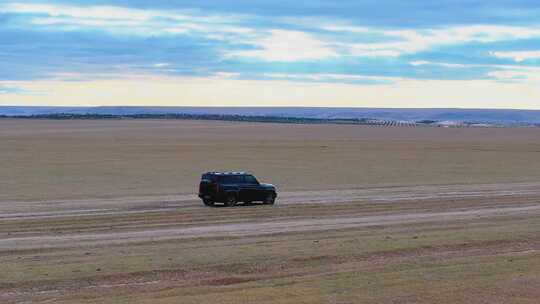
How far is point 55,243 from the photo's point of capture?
27.3 meters

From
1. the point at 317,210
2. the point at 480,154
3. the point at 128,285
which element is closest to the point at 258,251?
the point at 128,285

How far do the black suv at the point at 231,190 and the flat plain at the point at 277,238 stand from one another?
1.04 meters

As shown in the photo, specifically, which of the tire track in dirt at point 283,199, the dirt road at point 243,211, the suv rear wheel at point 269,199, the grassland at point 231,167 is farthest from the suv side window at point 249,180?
the grassland at point 231,167

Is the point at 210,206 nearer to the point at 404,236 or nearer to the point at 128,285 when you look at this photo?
the point at 404,236

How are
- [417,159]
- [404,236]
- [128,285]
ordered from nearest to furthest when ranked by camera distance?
[128,285]
[404,236]
[417,159]

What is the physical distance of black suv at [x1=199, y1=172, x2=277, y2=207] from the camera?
40344 mm

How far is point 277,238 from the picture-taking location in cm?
2866

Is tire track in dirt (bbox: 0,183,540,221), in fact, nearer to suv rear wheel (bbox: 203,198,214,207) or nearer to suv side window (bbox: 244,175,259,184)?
suv rear wheel (bbox: 203,198,214,207)

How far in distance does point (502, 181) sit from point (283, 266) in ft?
117

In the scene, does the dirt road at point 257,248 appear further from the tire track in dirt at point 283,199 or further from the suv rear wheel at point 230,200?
the suv rear wheel at point 230,200

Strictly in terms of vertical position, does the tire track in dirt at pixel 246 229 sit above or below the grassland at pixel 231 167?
above

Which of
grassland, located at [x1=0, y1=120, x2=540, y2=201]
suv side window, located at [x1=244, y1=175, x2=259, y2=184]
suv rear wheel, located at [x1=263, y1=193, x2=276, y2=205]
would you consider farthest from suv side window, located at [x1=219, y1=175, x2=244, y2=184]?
grassland, located at [x1=0, y1=120, x2=540, y2=201]

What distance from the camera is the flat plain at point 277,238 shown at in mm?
19453

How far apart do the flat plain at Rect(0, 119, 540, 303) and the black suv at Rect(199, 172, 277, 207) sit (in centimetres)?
104
